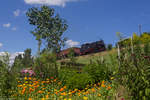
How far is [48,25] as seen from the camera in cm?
2723

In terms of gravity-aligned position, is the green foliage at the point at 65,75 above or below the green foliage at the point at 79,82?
above

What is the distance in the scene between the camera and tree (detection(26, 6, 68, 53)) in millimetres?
26859

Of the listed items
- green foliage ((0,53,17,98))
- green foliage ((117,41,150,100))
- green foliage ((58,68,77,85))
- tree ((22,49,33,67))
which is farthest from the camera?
tree ((22,49,33,67))

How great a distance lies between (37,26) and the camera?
1093 inches

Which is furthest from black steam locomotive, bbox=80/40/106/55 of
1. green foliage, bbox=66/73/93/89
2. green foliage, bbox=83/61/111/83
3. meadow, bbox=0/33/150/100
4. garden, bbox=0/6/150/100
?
green foliage, bbox=66/73/93/89

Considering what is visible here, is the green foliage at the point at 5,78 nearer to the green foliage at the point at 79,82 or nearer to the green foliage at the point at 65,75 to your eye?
the green foliage at the point at 79,82

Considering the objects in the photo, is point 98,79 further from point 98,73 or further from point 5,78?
point 5,78

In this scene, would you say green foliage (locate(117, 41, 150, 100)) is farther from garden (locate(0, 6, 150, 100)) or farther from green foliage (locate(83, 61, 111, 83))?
green foliage (locate(83, 61, 111, 83))

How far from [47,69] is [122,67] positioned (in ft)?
19.5

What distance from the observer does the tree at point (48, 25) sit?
2686 cm

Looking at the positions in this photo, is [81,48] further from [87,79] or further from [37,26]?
[87,79]

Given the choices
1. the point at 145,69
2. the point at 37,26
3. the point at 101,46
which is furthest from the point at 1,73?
the point at 37,26

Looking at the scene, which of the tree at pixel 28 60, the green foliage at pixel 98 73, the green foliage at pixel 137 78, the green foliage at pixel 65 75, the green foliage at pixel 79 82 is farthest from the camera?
the tree at pixel 28 60

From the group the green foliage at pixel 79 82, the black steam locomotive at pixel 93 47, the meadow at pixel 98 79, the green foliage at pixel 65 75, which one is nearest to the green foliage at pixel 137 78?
the meadow at pixel 98 79
